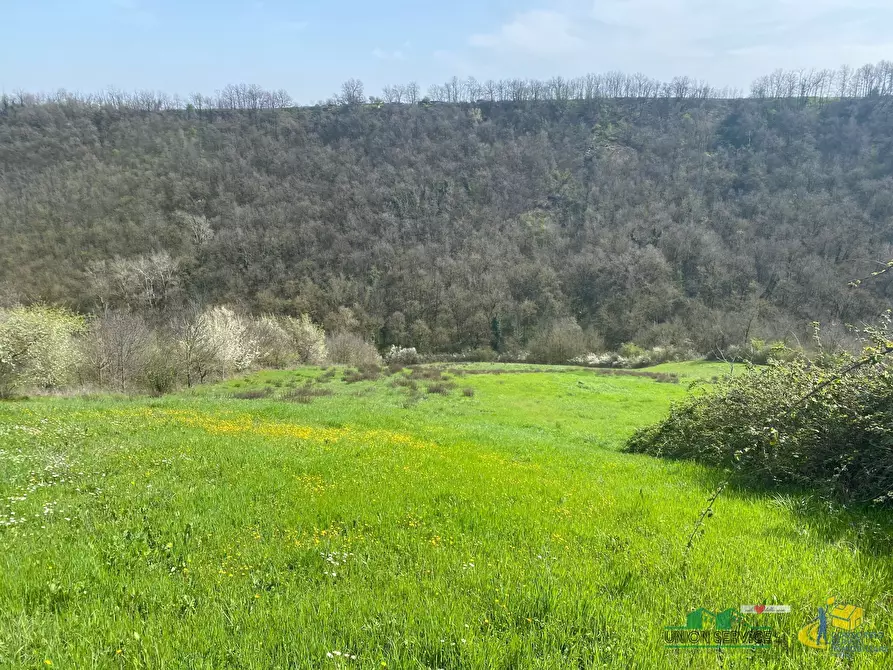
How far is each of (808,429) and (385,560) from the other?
25.7 ft

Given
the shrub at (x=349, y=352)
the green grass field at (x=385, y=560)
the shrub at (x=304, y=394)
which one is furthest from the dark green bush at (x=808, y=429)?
the shrub at (x=349, y=352)

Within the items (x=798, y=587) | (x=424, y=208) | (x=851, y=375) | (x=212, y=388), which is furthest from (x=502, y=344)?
(x=798, y=587)

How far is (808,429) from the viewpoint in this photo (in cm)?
773

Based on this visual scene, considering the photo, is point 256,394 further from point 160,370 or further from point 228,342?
point 228,342

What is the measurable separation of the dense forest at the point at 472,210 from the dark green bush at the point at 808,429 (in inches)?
2294

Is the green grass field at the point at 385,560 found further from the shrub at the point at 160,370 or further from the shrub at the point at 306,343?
the shrub at the point at 306,343

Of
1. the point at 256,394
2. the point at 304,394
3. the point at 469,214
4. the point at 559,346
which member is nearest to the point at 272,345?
the point at 256,394

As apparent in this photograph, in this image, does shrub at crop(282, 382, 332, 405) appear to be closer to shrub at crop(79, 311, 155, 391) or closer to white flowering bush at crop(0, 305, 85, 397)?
shrub at crop(79, 311, 155, 391)

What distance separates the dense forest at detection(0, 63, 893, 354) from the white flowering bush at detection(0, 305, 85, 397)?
3387 centimetres

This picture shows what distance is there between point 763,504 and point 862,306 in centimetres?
8621

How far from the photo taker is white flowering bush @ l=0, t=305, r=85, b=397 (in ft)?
Answer: 74.0

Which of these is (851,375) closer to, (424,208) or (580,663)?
(580,663)

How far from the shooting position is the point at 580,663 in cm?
288

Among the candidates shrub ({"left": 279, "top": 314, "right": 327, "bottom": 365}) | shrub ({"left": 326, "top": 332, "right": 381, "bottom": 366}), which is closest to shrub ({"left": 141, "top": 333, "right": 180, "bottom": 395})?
shrub ({"left": 279, "top": 314, "right": 327, "bottom": 365})
